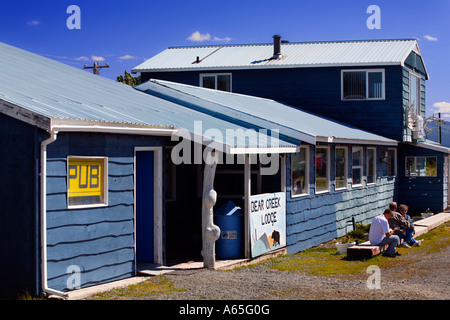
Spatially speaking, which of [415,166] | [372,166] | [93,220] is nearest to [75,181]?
[93,220]

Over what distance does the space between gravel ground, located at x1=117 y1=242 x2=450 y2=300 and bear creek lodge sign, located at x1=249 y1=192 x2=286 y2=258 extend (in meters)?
0.78

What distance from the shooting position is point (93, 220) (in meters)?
9.59

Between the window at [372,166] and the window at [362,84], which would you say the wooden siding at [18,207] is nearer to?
the window at [372,166]

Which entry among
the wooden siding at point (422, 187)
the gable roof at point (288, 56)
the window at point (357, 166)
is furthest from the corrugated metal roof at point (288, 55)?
the window at point (357, 166)

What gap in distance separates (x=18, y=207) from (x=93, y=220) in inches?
48.9

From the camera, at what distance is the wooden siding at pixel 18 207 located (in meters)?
8.63

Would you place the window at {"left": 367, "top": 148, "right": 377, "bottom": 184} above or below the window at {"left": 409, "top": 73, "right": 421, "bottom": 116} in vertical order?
below

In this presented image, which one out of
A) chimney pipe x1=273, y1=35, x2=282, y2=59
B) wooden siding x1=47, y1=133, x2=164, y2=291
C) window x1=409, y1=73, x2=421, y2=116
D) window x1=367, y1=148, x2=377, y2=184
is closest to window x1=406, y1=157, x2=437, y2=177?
window x1=409, y1=73, x2=421, y2=116

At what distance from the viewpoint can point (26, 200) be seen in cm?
870

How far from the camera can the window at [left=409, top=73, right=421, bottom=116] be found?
79.8 feet

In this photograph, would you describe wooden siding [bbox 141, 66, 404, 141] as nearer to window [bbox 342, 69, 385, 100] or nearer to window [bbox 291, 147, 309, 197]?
window [bbox 342, 69, 385, 100]

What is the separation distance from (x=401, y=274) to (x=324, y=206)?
18.5 feet

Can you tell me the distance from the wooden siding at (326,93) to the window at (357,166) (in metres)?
3.72
